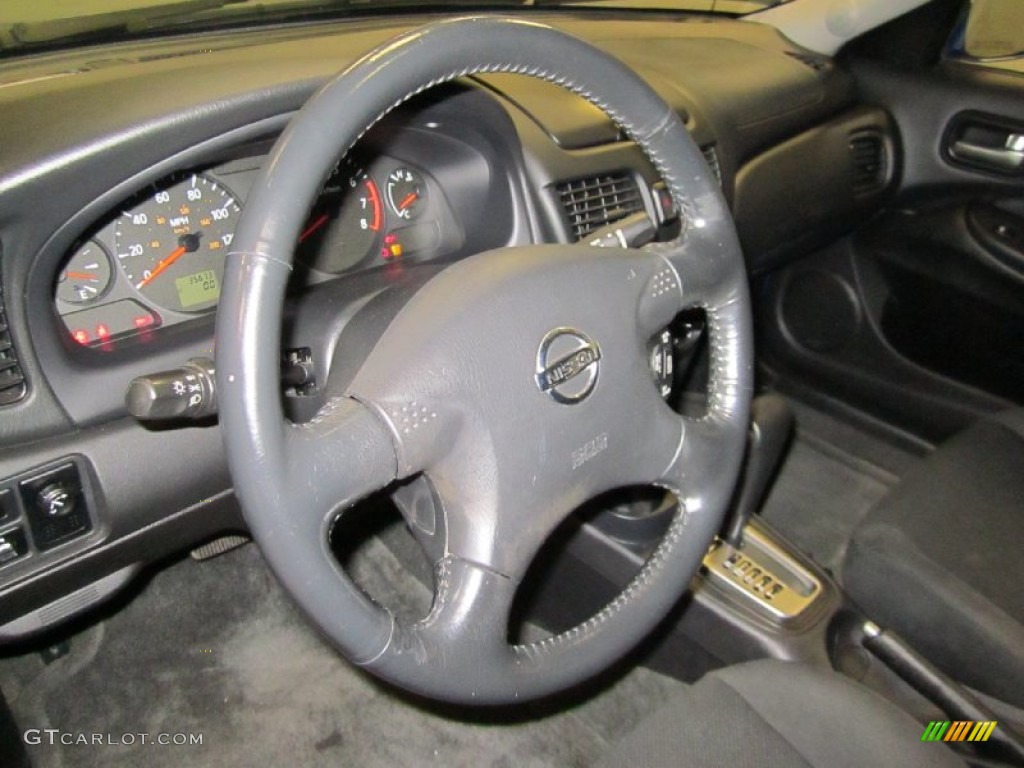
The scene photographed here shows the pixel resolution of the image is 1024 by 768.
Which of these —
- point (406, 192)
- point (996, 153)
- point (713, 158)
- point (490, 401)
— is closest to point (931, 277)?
point (996, 153)

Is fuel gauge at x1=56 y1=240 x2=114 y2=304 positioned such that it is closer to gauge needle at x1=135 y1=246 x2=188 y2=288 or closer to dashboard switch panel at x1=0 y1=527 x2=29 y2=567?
gauge needle at x1=135 y1=246 x2=188 y2=288

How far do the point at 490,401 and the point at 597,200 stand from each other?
58 centimetres

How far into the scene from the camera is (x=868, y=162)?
6.81ft

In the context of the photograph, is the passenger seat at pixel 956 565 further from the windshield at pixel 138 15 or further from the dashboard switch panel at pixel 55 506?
the windshield at pixel 138 15

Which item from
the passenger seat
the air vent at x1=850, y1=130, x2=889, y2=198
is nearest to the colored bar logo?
the passenger seat

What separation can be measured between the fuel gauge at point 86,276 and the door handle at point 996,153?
1.77 meters

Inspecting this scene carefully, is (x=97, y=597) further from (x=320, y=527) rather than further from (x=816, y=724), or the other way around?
(x=816, y=724)

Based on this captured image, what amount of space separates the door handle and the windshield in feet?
3.91

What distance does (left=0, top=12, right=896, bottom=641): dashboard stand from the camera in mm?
899

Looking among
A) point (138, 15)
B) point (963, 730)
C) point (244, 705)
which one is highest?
point (138, 15)

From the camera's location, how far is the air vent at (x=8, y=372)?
89cm

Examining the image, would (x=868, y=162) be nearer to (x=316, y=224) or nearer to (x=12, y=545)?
(x=316, y=224)

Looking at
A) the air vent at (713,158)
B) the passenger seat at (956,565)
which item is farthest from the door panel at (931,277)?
the air vent at (713,158)

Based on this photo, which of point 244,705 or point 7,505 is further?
point 244,705
